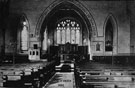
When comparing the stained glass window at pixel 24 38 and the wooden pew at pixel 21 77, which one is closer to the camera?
the wooden pew at pixel 21 77

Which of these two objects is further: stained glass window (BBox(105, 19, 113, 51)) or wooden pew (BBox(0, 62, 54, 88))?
stained glass window (BBox(105, 19, 113, 51))

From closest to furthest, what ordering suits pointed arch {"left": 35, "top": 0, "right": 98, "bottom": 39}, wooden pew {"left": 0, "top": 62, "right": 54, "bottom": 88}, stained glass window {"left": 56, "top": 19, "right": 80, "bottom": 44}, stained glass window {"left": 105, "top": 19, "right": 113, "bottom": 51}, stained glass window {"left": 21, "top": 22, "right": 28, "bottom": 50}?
wooden pew {"left": 0, "top": 62, "right": 54, "bottom": 88}, pointed arch {"left": 35, "top": 0, "right": 98, "bottom": 39}, stained glass window {"left": 105, "top": 19, "right": 113, "bottom": 51}, stained glass window {"left": 21, "top": 22, "right": 28, "bottom": 50}, stained glass window {"left": 56, "top": 19, "right": 80, "bottom": 44}

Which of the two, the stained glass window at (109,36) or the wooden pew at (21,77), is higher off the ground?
the stained glass window at (109,36)

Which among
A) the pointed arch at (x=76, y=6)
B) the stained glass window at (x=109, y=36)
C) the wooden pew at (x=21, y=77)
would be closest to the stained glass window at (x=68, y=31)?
the stained glass window at (x=109, y=36)

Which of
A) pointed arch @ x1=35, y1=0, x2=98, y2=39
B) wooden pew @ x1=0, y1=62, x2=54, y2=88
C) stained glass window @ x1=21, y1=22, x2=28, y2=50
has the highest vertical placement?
pointed arch @ x1=35, y1=0, x2=98, y2=39

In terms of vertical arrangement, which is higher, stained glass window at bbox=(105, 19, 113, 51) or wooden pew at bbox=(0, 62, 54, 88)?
stained glass window at bbox=(105, 19, 113, 51)

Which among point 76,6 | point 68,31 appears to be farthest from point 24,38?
point 68,31

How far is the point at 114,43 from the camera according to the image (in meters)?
21.0

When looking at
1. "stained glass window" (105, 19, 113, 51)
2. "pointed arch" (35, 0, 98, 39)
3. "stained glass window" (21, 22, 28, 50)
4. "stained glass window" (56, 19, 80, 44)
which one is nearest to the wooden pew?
"pointed arch" (35, 0, 98, 39)

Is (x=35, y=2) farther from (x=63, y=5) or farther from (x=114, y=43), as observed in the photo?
(x=114, y=43)

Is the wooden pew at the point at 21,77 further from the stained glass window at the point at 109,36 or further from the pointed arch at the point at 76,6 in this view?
the stained glass window at the point at 109,36

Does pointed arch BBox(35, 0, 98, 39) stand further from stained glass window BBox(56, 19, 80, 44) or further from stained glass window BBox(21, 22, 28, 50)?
stained glass window BBox(56, 19, 80, 44)

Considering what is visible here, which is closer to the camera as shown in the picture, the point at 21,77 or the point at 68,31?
the point at 21,77

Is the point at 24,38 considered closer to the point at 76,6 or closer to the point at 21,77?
the point at 76,6
